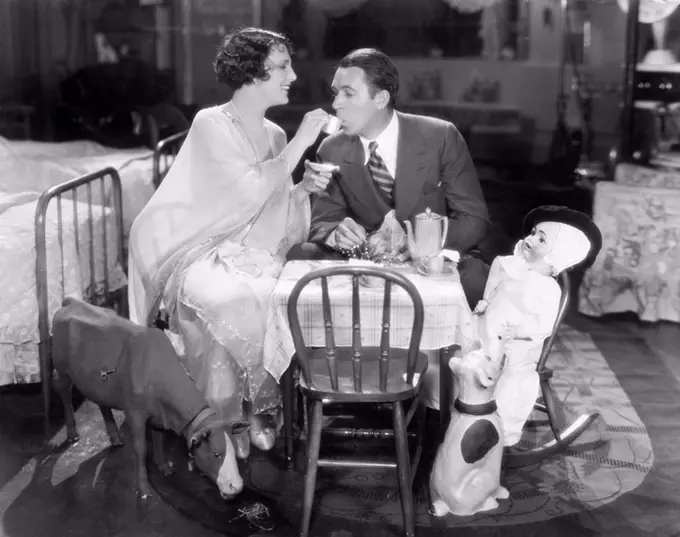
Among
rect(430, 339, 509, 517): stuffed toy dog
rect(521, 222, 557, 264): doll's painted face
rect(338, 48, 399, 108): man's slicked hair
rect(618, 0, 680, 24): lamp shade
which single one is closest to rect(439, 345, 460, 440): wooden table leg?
rect(430, 339, 509, 517): stuffed toy dog

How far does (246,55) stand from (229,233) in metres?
0.67

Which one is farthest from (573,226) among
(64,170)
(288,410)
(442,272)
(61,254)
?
(64,170)

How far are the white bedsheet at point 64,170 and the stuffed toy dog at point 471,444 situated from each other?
2436 mm

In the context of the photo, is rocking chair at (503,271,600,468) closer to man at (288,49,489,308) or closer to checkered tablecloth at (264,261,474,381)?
man at (288,49,489,308)

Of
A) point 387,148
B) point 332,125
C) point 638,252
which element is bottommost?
point 638,252

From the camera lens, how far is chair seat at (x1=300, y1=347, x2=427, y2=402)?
9.25 feet

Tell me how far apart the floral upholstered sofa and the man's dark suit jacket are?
170cm

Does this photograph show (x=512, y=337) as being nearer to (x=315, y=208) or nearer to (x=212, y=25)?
(x=315, y=208)

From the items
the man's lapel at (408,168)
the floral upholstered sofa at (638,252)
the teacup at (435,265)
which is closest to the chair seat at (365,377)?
the teacup at (435,265)

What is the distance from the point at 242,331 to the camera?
333cm

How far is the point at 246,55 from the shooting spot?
3498 millimetres

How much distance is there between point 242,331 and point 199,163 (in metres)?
0.67

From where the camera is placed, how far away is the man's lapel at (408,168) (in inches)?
146

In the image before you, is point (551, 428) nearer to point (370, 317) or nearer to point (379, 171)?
point (370, 317)
